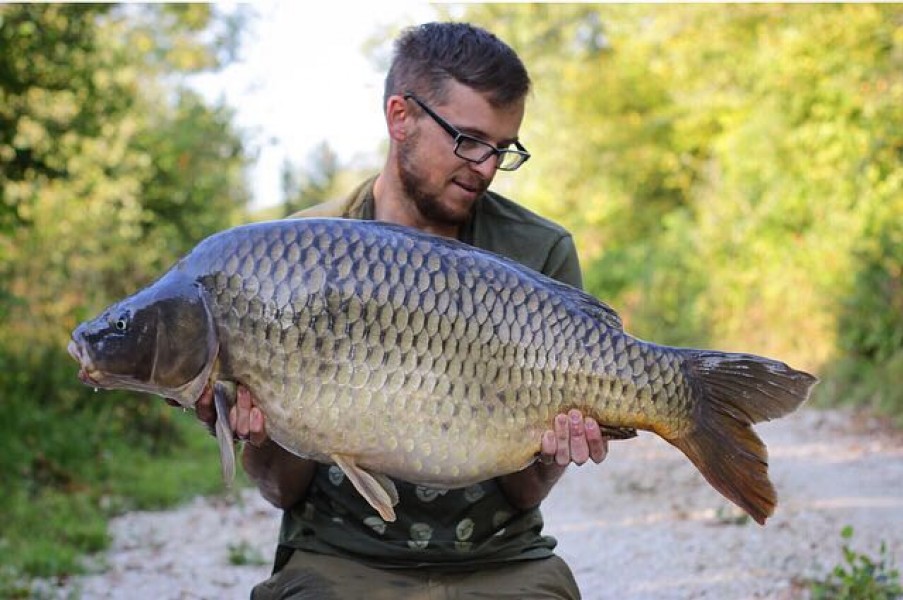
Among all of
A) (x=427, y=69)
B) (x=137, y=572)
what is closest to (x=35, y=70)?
(x=137, y=572)

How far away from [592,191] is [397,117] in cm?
1822

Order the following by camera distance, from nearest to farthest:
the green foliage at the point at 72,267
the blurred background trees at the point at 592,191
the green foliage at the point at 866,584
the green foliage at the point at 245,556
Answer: the green foliage at the point at 866,584 < the green foliage at the point at 245,556 < the green foliage at the point at 72,267 < the blurred background trees at the point at 592,191

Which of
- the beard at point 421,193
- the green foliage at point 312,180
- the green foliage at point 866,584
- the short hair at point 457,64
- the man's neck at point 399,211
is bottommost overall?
the green foliage at point 312,180

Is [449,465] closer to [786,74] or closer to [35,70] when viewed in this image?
[35,70]

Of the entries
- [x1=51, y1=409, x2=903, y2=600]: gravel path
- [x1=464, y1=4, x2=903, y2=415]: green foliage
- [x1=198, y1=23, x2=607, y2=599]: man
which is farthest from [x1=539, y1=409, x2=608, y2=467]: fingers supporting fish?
[x1=464, y1=4, x2=903, y2=415]: green foliage

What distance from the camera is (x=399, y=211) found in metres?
2.79

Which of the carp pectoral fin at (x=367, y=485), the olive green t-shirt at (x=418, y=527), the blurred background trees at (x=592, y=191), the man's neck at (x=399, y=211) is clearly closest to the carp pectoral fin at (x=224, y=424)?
the carp pectoral fin at (x=367, y=485)

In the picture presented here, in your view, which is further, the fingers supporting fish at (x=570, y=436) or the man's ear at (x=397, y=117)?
the man's ear at (x=397, y=117)

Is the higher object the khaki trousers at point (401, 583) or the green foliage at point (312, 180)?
the khaki trousers at point (401, 583)

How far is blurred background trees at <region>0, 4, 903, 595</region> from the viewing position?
6.62 meters

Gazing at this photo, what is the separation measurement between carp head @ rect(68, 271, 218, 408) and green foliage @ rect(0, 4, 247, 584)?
2.60 m

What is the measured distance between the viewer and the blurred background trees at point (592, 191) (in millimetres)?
6621

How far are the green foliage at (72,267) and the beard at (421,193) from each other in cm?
259

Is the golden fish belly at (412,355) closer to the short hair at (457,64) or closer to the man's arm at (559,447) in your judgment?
the man's arm at (559,447)
